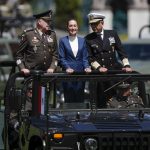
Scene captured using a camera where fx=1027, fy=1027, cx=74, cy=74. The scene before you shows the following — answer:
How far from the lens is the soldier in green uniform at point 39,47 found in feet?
42.5

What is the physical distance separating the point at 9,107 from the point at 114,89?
1.25 metres

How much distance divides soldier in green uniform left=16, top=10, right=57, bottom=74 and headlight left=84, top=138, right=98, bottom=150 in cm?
243

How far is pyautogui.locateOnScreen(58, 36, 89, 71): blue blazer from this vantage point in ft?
41.8

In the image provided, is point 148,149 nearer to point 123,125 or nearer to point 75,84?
point 123,125

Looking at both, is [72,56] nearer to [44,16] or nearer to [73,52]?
[73,52]

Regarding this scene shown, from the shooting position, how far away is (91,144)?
10602 mm

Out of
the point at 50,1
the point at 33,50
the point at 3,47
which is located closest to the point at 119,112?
the point at 33,50

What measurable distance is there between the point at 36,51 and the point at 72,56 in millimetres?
479

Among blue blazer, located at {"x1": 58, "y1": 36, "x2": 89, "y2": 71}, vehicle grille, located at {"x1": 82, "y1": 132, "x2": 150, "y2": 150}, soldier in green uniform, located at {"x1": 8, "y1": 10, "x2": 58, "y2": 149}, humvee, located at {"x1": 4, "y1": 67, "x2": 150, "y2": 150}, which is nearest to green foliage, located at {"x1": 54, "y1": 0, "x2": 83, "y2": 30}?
soldier in green uniform, located at {"x1": 8, "y1": 10, "x2": 58, "y2": 149}

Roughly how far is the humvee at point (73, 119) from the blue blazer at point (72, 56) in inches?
20.3

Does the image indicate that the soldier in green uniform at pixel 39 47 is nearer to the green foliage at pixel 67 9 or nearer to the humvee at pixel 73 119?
the humvee at pixel 73 119

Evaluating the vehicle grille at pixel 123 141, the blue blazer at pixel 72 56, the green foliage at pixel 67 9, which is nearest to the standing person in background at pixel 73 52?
the blue blazer at pixel 72 56

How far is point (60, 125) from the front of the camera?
10.8 metres

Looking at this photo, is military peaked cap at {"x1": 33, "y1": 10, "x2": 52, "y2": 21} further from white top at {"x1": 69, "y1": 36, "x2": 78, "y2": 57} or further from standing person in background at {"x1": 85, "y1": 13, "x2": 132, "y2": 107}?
standing person in background at {"x1": 85, "y1": 13, "x2": 132, "y2": 107}
